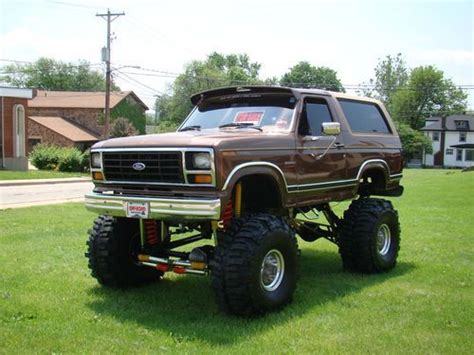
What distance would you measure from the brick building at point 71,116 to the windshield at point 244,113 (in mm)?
49703

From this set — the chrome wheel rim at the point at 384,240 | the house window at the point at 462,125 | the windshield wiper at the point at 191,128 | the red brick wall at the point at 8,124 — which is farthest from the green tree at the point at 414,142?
the windshield wiper at the point at 191,128

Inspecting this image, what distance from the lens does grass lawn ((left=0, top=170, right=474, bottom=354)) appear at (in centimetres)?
497

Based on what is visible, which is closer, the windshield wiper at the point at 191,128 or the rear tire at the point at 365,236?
the windshield wiper at the point at 191,128

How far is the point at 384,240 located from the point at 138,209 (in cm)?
395

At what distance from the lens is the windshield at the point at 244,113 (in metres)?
6.72

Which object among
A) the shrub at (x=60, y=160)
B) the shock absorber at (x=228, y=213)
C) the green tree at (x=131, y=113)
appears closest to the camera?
the shock absorber at (x=228, y=213)

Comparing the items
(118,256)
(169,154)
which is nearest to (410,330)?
(169,154)

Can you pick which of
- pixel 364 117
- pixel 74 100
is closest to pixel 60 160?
pixel 74 100

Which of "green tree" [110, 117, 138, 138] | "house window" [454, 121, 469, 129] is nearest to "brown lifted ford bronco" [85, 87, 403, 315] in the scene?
"green tree" [110, 117, 138, 138]

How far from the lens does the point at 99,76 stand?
103m

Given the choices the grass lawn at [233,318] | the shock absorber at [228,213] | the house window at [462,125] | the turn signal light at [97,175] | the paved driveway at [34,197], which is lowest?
the paved driveway at [34,197]

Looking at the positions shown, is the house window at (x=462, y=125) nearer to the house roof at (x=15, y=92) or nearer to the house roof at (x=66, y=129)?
the house roof at (x=66, y=129)

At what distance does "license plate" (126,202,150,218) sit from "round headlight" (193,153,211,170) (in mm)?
640

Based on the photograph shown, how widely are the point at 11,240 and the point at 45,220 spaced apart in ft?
8.76
